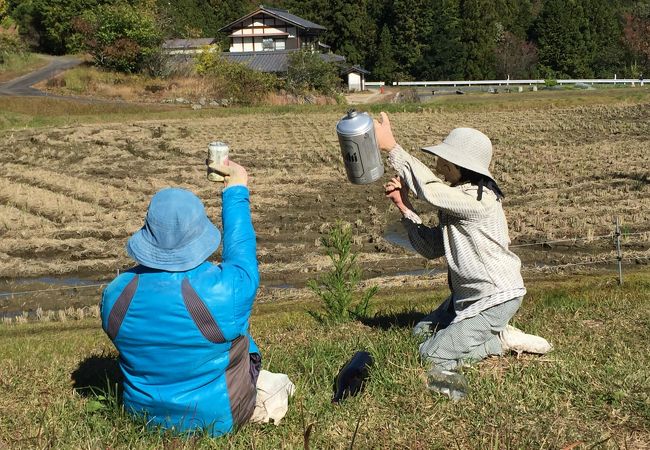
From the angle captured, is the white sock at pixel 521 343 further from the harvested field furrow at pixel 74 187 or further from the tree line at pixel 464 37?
the tree line at pixel 464 37

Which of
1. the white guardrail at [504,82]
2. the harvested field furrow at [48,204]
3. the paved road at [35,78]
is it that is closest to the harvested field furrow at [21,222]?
the harvested field furrow at [48,204]

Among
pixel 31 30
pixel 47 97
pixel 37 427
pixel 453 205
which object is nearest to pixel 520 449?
pixel 453 205

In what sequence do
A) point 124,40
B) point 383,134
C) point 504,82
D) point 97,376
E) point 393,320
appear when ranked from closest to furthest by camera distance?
point 383,134
point 97,376
point 393,320
point 124,40
point 504,82

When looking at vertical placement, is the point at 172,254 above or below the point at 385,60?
above

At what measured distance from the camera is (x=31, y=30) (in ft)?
171

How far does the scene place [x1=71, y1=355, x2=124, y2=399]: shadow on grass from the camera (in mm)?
4074

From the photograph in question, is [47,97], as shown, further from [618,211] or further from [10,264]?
[618,211]

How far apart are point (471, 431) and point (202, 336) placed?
1.15m

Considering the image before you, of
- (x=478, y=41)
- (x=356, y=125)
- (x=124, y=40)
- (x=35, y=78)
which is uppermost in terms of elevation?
(x=356, y=125)

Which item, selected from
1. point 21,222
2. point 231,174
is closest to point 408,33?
point 21,222

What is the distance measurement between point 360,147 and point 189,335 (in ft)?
4.96

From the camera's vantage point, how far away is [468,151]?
4.25 m

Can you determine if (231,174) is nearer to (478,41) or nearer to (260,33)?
(260,33)

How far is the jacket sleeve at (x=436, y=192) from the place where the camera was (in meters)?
4.11
